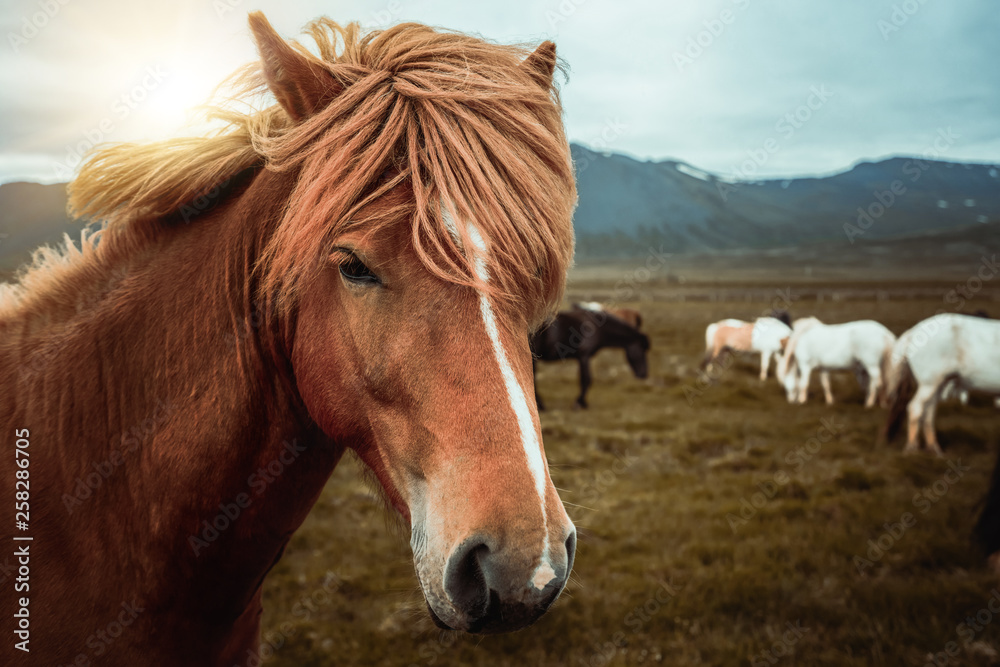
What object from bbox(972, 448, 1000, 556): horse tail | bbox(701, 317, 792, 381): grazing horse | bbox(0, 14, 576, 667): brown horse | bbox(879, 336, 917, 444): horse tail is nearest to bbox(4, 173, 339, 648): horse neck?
bbox(0, 14, 576, 667): brown horse

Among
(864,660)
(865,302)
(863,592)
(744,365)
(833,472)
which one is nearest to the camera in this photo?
(864,660)

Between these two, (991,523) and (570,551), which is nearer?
(570,551)

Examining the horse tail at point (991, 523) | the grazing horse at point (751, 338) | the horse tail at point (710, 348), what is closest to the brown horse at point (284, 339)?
the horse tail at point (991, 523)

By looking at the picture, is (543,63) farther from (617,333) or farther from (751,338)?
(751,338)

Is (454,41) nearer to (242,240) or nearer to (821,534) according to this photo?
(242,240)

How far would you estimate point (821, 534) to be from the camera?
6609 millimetres

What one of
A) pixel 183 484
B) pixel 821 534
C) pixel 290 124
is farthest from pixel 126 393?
pixel 821 534

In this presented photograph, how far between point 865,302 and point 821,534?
49.7 m

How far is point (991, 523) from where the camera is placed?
5.91 metres

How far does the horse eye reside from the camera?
1484 mm

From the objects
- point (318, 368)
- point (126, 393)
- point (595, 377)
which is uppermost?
point (318, 368)

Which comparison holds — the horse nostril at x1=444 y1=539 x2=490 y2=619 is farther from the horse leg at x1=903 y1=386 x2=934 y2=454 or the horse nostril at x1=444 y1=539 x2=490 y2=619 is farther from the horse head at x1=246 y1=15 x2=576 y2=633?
the horse leg at x1=903 y1=386 x2=934 y2=454

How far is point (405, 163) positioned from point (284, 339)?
69 cm

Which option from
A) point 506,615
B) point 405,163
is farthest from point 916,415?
point 405,163
